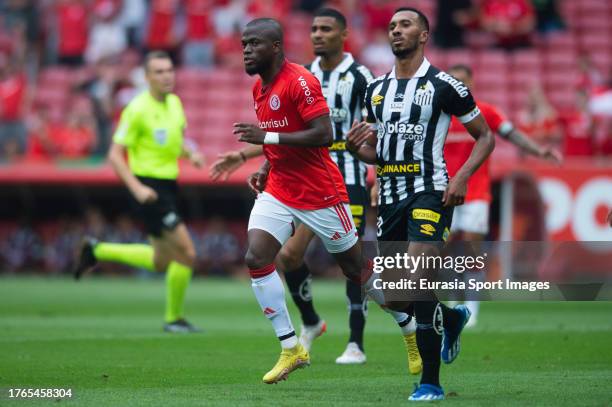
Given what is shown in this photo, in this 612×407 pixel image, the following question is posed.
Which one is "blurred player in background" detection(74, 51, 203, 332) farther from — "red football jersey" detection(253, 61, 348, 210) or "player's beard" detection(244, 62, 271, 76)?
"player's beard" detection(244, 62, 271, 76)

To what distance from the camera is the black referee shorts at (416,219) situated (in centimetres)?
757

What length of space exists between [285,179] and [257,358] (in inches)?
81.6

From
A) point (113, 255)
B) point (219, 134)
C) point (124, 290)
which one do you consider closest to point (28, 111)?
point (219, 134)

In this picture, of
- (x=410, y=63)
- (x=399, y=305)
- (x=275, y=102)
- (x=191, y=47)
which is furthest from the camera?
(x=191, y=47)

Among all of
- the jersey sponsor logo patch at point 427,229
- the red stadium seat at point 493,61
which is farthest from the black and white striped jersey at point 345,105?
the red stadium seat at point 493,61

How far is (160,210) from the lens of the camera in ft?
41.1

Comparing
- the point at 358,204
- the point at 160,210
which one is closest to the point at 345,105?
the point at 358,204

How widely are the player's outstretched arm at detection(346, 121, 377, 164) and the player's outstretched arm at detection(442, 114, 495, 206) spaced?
0.62 metres

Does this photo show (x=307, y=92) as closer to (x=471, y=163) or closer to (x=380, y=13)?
(x=471, y=163)

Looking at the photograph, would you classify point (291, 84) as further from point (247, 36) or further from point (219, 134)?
point (219, 134)

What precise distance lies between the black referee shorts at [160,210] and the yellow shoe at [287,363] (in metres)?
4.65

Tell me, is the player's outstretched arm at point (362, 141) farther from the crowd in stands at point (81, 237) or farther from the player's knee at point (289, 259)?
the crowd in stands at point (81, 237)

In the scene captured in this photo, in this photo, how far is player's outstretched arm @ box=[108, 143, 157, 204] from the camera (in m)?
12.2

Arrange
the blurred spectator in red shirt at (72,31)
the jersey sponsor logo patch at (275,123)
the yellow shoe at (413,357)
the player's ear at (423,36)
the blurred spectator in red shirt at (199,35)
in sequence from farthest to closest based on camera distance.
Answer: the blurred spectator in red shirt at (72,31), the blurred spectator in red shirt at (199,35), the yellow shoe at (413,357), the jersey sponsor logo patch at (275,123), the player's ear at (423,36)
